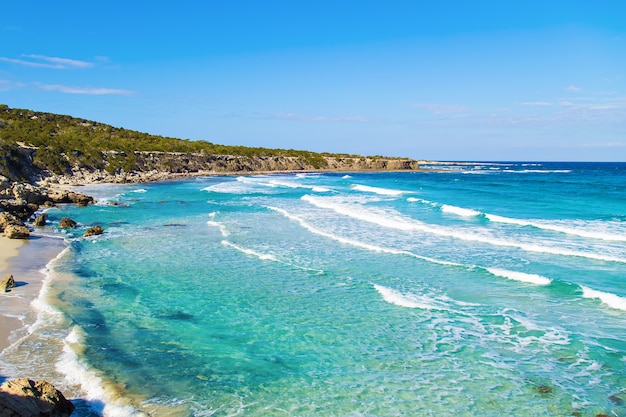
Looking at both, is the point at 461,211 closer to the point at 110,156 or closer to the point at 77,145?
the point at 110,156

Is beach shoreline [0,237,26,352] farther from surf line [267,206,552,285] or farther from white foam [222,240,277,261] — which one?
surf line [267,206,552,285]

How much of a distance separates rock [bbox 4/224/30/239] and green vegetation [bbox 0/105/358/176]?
101 ft

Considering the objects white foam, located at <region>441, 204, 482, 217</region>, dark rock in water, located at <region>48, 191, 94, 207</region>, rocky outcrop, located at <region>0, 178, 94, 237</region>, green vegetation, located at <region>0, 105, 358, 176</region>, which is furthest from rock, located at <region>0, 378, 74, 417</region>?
green vegetation, located at <region>0, 105, 358, 176</region>

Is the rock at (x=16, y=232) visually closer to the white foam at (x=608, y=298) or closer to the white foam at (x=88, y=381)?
the white foam at (x=88, y=381)

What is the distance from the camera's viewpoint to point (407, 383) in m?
8.81

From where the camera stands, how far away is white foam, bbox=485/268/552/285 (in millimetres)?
15276

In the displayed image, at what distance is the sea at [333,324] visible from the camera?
8.29m

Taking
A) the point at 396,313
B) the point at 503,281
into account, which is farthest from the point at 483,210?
the point at 396,313

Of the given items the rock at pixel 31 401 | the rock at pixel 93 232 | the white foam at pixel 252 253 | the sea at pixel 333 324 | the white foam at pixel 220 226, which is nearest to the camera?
the rock at pixel 31 401

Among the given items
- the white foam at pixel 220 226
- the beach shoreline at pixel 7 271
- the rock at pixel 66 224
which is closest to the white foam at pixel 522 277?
the white foam at pixel 220 226

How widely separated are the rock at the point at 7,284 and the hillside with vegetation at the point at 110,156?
39692 mm

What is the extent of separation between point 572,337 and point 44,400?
10.3 metres

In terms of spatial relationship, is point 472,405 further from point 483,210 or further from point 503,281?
point 483,210

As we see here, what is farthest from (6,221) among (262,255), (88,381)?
(88,381)
